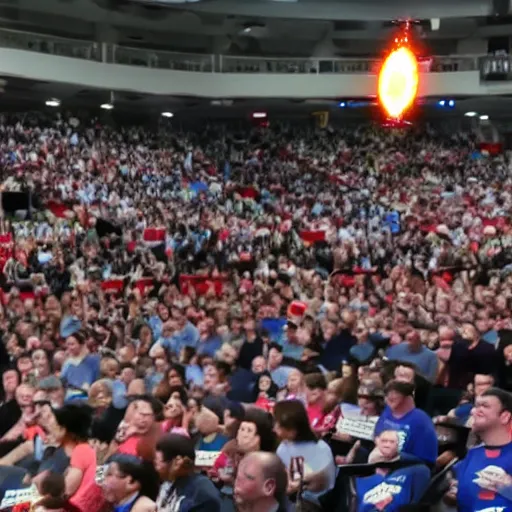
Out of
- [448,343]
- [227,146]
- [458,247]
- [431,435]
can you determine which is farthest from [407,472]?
[227,146]

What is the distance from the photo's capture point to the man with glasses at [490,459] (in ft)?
17.1

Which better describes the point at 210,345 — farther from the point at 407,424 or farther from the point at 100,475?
the point at 100,475

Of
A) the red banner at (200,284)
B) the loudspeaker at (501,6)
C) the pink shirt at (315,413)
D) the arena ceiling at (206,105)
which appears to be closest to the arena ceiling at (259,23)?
the arena ceiling at (206,105)

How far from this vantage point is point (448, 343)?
388 inches

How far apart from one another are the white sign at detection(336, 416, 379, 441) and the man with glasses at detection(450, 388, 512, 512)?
56.6 inches

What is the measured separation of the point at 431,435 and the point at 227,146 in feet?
95.8

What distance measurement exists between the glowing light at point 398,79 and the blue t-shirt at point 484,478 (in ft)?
57.0

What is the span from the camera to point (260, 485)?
14.8ft

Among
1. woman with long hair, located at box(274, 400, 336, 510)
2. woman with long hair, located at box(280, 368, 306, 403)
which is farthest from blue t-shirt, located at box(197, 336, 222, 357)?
woman with long hair, located at box(274, 400, 336, 510)

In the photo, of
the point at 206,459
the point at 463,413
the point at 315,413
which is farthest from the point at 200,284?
the point at 206,459

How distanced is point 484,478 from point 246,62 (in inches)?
1195

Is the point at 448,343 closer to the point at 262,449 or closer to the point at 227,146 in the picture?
the point at 262,449

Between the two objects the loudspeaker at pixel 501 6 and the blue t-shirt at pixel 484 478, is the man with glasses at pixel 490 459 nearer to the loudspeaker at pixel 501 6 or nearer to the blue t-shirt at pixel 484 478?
the blue t-shirt at pixel 484 478

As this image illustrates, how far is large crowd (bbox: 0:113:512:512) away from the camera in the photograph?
5.75 m
